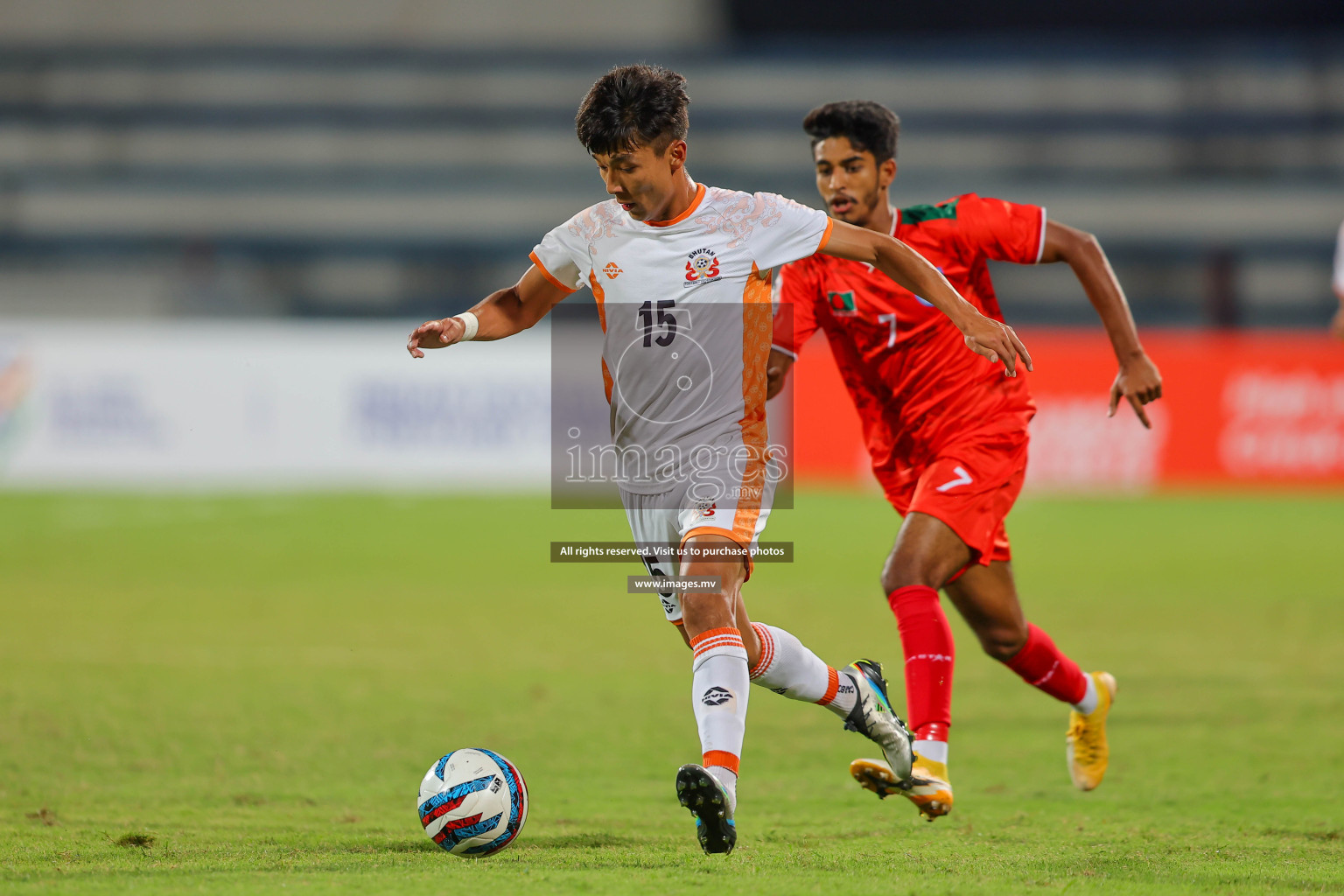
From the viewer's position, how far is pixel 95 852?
12.9 ft

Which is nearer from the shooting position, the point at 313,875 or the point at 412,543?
the point at 313,875

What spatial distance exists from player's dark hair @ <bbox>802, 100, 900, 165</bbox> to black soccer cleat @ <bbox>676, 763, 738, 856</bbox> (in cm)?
239

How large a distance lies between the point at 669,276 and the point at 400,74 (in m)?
26.6

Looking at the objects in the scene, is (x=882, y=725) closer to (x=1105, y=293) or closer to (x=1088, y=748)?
(x=1088, y=748)

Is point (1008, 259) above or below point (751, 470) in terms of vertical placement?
above

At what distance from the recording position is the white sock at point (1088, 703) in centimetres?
527

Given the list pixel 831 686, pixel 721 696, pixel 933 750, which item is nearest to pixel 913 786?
pixel 933 750

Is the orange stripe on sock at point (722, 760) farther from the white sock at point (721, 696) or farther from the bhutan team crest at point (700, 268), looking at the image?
the bhutan team crest at point (700, 268)

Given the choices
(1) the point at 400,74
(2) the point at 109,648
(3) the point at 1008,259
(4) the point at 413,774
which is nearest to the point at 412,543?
(2) the point at 109,648

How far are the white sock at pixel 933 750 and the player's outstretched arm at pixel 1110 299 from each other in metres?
1.32

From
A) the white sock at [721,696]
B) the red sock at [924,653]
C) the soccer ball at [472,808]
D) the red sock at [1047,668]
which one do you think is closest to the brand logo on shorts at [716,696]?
the white sock at [721,696]

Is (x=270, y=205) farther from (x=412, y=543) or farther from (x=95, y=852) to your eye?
(x=95, y=852)

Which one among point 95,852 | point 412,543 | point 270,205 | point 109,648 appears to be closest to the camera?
point 95,852

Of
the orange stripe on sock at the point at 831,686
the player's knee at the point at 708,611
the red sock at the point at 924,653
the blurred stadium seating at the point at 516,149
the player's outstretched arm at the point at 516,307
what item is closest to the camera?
the player's knee at the point at 708,611
